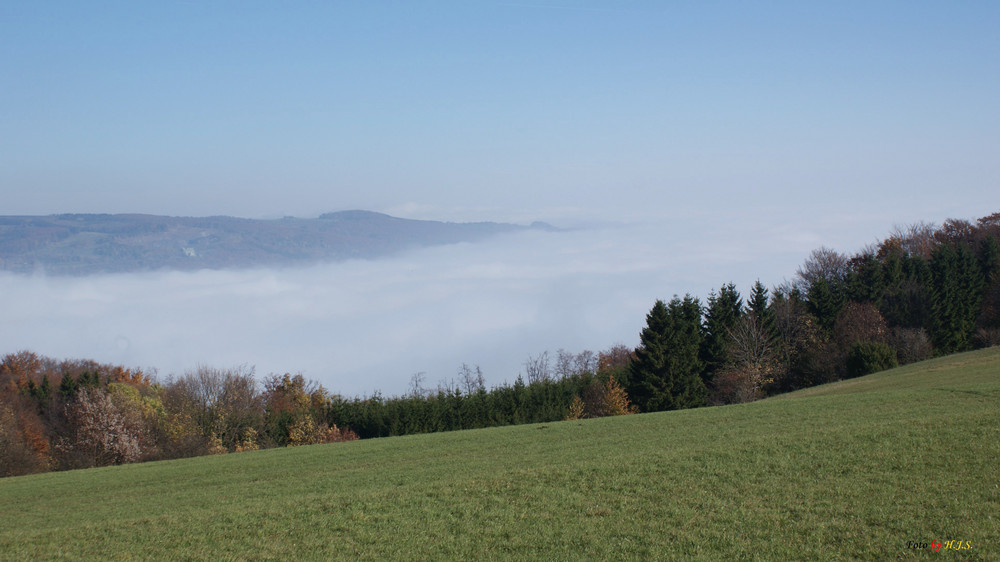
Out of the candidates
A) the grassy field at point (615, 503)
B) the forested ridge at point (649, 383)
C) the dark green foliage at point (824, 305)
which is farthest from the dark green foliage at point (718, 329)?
the grassy field at point (615, 503)

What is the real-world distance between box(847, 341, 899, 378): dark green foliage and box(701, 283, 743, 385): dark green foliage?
37.6ft

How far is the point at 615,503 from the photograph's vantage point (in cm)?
1404

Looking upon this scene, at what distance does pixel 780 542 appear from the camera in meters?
11.0

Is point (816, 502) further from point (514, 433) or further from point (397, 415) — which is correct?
point (397, 415)

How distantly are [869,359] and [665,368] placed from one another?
1711 cm

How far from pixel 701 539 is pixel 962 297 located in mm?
87159

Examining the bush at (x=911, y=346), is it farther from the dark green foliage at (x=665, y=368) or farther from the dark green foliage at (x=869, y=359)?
the dark green foliage at (x=665, y=368)

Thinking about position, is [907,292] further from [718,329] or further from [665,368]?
[665,368]

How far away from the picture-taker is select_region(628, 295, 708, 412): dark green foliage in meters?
62.5

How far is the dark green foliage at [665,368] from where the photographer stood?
62.5m

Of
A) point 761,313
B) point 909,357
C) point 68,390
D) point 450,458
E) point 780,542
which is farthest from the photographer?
→ point 68,390

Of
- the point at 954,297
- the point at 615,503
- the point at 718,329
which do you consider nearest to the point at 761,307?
the point at 718,329

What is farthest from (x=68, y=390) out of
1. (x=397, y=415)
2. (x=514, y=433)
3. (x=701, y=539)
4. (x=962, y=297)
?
(x=962, y=297)

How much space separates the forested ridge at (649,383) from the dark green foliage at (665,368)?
11 centimetres
